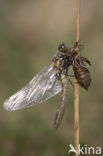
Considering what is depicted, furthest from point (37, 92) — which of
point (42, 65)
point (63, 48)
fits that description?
point (42, 65)

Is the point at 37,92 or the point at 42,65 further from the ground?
the point at 42,65

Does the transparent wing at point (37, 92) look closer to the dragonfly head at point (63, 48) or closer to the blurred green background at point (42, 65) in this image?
the dragonfly head at point (63, 48)

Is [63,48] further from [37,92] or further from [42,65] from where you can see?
[42,65]

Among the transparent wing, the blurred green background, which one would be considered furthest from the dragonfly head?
the blurred green background

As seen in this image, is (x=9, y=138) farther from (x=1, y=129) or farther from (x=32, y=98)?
(x=32, y=98)

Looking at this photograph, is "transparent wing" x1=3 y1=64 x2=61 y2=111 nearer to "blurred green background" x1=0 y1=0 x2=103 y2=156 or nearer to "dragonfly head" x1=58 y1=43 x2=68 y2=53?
"dragonfly head" x1=58 y1=43 x2=68 y2=53
